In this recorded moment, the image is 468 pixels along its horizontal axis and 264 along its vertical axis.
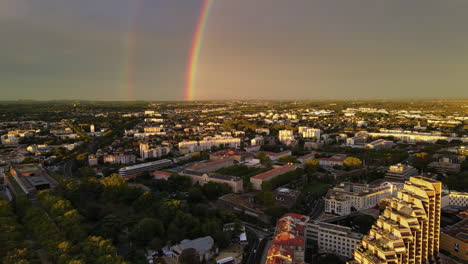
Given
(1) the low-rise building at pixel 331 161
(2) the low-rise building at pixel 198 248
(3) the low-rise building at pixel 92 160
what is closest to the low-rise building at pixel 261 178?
(1) the low-rise building at pixel 331 161

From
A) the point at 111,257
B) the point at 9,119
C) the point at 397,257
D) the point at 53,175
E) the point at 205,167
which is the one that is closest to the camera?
the point at 397,257

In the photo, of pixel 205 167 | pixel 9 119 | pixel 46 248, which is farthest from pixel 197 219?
pixel 9 119

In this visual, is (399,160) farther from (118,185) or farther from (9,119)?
(9,119)

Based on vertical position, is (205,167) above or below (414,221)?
below

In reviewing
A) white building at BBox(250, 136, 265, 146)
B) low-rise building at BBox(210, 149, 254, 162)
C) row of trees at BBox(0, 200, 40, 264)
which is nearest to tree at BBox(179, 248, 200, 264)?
row of trees at BBox(0, 200, 40, 264)

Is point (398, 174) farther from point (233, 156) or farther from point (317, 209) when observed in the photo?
point (233, 156)

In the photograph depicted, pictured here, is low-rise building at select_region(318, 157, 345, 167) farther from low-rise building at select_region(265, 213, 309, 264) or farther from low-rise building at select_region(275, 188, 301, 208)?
low-rise building at select_region(265, 213, 309, 264)

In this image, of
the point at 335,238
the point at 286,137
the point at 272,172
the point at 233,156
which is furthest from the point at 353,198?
the point at 286,137

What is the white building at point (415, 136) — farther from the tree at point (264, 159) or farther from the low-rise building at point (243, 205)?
the low-rise building at point (243, 205)
